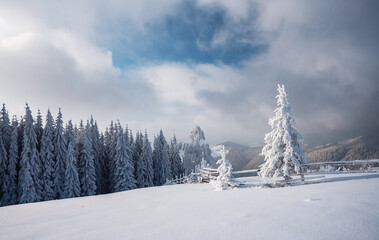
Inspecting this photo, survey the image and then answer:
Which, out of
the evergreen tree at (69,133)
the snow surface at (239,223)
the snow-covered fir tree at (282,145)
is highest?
the evergreen tree at (69,133)

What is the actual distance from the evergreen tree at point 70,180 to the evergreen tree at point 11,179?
718 centimetres

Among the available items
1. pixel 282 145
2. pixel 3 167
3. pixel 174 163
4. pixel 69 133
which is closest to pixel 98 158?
pixel 69 133

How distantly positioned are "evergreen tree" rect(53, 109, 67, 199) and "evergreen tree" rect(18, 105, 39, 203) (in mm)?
2965

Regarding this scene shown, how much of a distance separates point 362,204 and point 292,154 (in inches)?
362

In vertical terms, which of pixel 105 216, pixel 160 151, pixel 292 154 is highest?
pixel 160 151

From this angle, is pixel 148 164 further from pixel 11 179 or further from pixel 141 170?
pixel 11 179

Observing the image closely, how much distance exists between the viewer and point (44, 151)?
1373 inches

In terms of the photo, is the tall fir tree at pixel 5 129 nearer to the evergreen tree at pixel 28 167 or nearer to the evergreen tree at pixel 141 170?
the evergreen tree at pixel 28 167

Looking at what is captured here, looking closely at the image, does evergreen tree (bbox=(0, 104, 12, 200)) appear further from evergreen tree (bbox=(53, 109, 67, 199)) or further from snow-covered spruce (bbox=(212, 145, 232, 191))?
snow-covered spruce (bbox=(212, 145, 232, 191))

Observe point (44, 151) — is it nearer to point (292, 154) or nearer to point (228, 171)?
point (228, 171)

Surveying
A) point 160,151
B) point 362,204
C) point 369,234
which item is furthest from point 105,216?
point 160,151

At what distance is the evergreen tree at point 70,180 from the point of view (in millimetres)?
34000

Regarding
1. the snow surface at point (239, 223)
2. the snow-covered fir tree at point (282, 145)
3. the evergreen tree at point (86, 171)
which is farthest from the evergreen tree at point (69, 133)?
the snow-covered fir tree at point (282, 145)

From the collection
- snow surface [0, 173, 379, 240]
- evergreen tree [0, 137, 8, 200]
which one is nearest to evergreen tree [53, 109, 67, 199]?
evergreen tree [0, 137, 8, 200]
